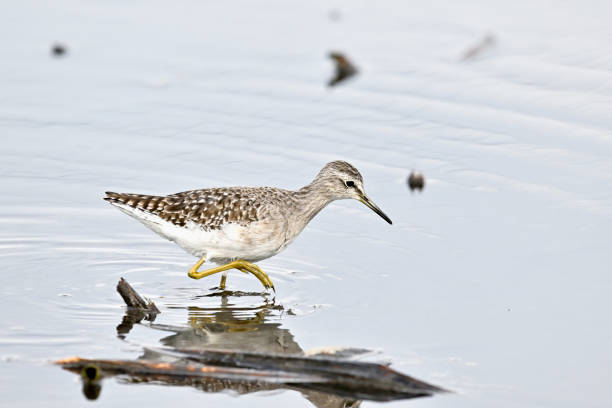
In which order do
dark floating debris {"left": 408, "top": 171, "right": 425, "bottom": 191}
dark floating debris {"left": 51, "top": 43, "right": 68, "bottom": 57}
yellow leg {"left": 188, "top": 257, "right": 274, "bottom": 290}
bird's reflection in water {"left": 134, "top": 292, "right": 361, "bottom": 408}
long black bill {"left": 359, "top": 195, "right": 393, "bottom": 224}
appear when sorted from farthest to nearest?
1. dark floating debris {"left": 51, "top": 43, "right": 68, "bottom": 57}
2. dark floating debris {"left": 408, "top": 171, "right": 425, "bottom": 191}
3. long black bill {"left": 359, "top": 195, "right": 393, "bottom": 224}
4. yellow leg {"left": 188, "top": 257, "right": 274, "bottom": 290}
5. bird's reflection in water {"left": 134, "top": 292, "right": 361, "bottom": 408}

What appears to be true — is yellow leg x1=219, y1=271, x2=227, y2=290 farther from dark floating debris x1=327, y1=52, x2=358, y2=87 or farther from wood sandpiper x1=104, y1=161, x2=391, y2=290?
dark floating debris x1=327, y1=52, x2=358, y2=87

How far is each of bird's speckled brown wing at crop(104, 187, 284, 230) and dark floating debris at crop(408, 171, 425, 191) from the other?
2.08 m

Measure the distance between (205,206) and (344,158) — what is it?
280 cm

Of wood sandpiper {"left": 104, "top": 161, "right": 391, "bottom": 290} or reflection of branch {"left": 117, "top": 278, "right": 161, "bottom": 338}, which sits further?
wood sandpiper {"left": 104, "top": 161, "right": 391, "bottom": 290}

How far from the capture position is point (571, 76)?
1506cm

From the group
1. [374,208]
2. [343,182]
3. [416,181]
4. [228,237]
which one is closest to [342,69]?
[416,181]

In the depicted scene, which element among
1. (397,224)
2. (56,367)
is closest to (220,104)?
(397,224)

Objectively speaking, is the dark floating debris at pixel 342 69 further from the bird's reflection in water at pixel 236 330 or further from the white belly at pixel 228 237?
the bird's reflection in water at pixel 236 330

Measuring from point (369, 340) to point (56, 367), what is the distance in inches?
98.0

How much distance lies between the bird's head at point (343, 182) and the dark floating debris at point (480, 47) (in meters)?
5.38

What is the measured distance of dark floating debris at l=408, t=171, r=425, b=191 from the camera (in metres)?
12.5

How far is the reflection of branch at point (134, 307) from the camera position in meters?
9.49

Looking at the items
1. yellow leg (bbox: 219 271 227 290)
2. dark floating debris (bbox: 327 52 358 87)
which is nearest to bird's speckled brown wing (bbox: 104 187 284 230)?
yellow leg (bbox: 219 271 227 290)

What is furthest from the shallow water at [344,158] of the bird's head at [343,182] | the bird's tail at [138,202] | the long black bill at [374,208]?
the bird's tail at [138,202]
